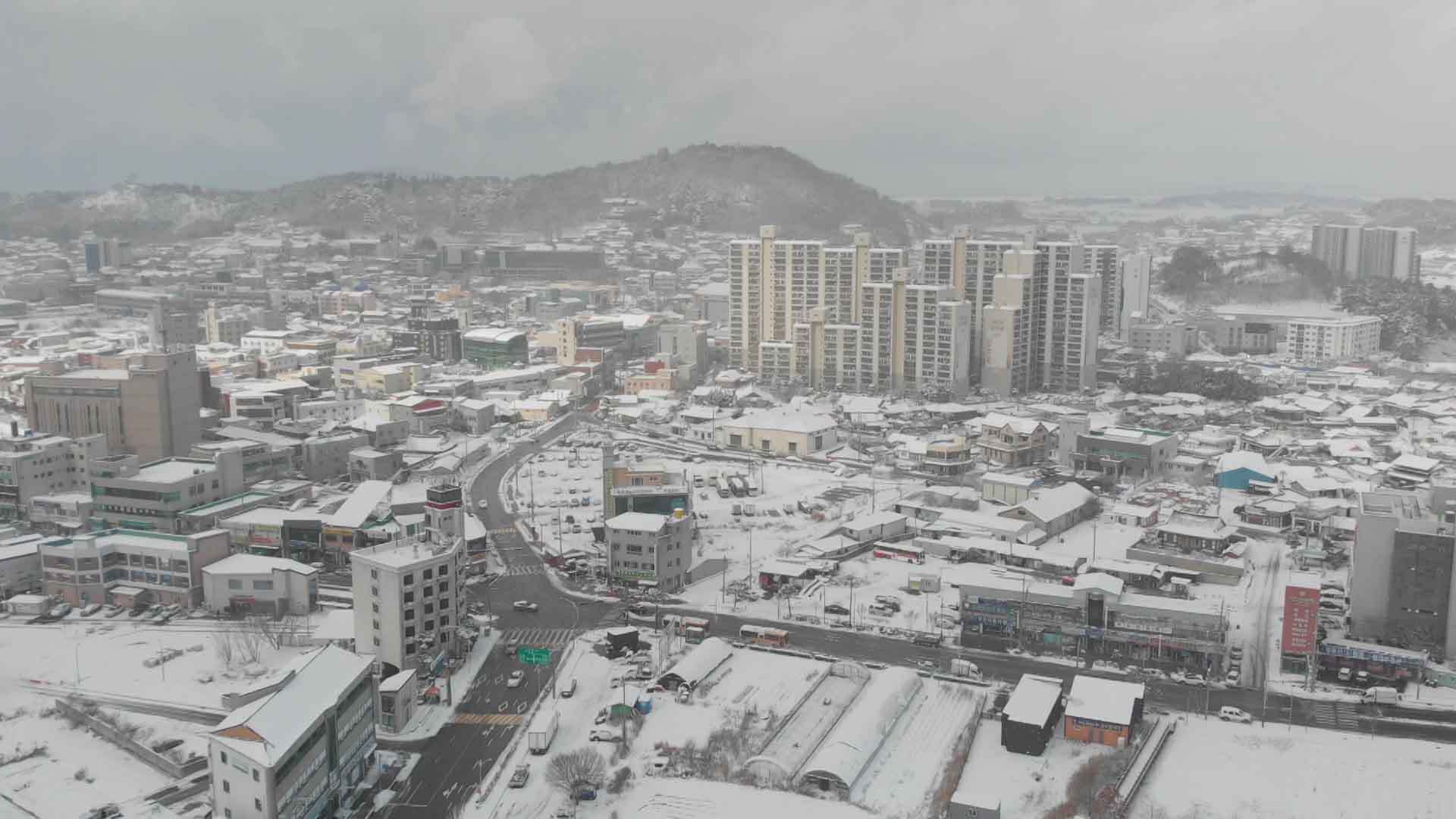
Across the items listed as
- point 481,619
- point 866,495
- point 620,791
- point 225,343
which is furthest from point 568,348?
point 620,791

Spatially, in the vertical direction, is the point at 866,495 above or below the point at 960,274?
below

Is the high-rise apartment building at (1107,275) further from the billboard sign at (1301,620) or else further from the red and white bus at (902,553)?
the billboard sign at (1301,620)

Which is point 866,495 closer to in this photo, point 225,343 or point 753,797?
point 753,797

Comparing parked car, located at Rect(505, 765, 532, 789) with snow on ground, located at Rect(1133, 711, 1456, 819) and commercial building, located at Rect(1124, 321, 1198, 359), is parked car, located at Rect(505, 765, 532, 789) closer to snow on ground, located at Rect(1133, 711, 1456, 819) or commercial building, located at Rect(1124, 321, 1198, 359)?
snow on ground, located at Rect(1133, 711, 1456, 819)

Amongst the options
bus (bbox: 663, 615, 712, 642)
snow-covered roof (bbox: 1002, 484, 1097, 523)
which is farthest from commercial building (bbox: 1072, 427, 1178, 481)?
bus (bbox: 663, 615, 712, 642)

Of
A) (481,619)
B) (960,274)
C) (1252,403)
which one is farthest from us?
(960,274)

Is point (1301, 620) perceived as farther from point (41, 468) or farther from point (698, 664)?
point (41, 468)
